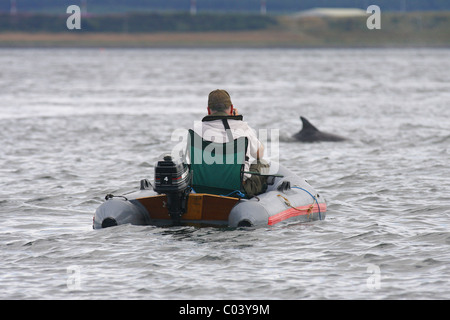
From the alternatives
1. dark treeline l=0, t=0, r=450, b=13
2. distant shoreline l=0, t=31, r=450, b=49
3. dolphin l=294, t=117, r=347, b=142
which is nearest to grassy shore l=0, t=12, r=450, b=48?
distant shoreline l=0, t=31, r=450, b=49

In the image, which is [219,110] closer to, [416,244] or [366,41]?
[416,244]

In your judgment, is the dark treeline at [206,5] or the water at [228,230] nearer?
the water at [228,230]

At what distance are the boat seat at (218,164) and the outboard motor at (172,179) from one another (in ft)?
1.28

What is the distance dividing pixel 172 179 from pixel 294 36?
116563 mm

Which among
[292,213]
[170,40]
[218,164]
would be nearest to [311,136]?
[292,213]

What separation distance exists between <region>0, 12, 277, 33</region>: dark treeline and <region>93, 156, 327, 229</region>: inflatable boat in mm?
119171

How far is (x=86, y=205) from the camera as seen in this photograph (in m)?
14.1

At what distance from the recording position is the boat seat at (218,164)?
445 inches

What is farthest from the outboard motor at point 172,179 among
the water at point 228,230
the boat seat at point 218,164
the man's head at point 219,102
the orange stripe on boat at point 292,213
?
the orange stripe on boat at point 292,213

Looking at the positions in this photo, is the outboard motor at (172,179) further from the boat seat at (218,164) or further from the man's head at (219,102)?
the man's head at (219,102)

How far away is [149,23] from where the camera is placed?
134 m

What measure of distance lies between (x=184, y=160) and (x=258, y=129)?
601 inches

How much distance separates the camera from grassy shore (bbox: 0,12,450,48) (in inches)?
4808

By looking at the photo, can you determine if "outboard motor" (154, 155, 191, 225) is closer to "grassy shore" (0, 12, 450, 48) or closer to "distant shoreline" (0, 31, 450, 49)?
"grassy shore" (0, 12, 450, 48)
